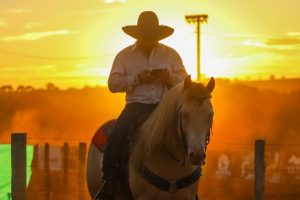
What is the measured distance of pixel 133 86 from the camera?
7148 mm

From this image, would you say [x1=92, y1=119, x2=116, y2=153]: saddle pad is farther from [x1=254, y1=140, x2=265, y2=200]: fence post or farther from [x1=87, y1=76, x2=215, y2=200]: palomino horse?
[x1=254, y1=140, x2=265, y2=200]: fence post

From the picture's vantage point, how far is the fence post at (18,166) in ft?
29.0

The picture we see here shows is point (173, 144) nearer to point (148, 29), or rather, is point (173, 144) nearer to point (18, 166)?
point (148, 29)

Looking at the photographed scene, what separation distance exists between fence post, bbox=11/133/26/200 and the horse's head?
3295 millimetres

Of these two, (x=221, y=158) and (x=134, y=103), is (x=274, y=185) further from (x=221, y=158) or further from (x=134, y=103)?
(x=134, y=103)

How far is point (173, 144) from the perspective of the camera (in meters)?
6.43

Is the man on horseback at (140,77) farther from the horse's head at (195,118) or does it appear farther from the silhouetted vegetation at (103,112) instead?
the silhouetted vegetation at (103,112)

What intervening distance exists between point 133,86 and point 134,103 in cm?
21

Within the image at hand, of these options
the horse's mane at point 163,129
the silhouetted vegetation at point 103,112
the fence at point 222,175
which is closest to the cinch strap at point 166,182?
the horse's mane at point 163,129

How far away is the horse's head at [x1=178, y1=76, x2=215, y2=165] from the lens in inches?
229

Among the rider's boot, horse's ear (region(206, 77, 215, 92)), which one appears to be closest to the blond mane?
horse's ear (region(206, 77, 215, 92))

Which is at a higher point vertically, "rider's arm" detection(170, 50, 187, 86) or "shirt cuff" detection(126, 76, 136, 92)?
"rider's arm" detection(170, 50, 187, 86)

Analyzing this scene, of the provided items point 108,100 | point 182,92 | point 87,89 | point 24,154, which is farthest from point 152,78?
point 87,89

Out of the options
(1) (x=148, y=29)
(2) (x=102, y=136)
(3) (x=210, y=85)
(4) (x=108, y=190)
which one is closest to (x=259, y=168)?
(2) (x=102, y=136)
